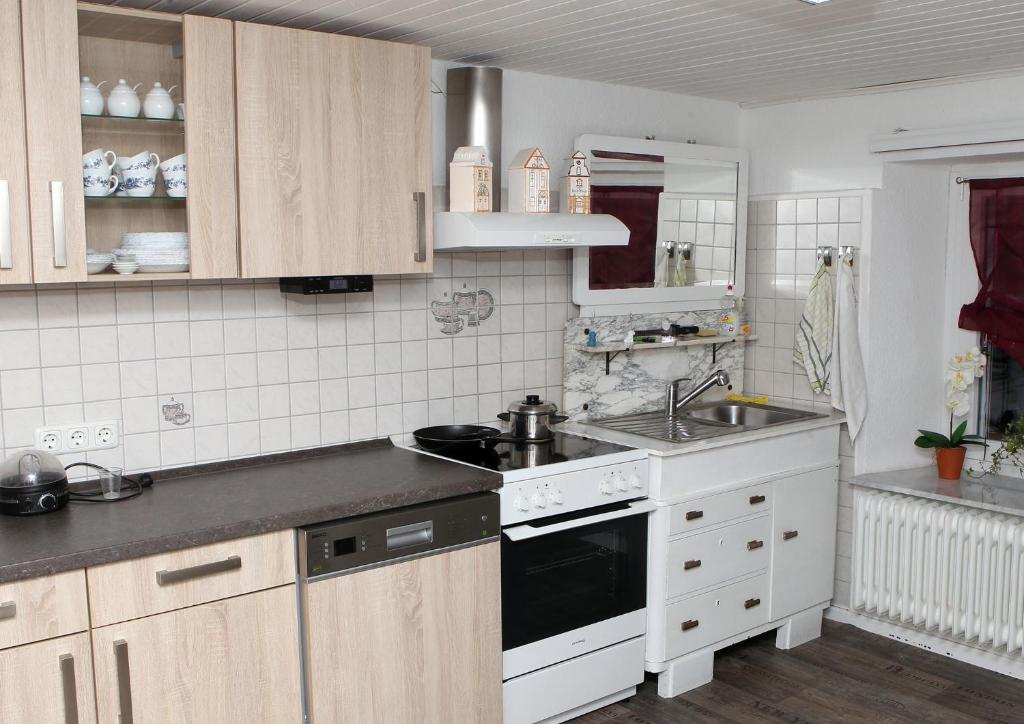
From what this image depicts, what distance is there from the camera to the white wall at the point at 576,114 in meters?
3.63

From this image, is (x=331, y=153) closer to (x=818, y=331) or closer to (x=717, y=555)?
(x=717, y=555)

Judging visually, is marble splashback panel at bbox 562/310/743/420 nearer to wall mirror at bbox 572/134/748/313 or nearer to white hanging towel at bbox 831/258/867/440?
wall mirror at bbox 572/134/748/313

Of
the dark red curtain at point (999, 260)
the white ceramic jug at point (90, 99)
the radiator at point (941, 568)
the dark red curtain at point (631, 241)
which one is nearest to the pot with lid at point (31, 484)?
the white ceramic jug at point (90, 99)

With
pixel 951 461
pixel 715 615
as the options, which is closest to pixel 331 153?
pixel 715 615

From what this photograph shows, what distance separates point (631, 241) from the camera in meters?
4.00

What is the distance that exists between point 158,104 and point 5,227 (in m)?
0.55

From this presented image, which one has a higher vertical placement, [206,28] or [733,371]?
[206,28]

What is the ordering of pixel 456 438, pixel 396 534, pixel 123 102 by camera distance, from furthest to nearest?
pixel 456 438, pixel 396 534, pixel 123 102

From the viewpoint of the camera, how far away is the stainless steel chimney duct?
11.1 feet

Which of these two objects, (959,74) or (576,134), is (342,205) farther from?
(959,74)

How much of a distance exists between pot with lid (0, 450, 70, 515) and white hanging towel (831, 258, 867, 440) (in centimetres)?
291

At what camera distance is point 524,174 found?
3309 millimetres

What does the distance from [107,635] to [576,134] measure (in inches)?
96.7

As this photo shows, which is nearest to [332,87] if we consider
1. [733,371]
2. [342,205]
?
[342,205]
